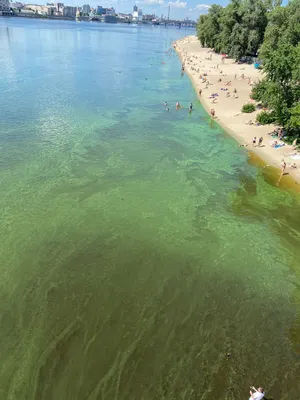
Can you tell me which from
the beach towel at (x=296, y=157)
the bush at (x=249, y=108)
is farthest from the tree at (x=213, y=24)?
the beach towel at (x=296, y=157)

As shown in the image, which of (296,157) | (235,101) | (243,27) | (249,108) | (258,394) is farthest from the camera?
(243,27)

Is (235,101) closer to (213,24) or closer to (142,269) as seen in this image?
(142,269)

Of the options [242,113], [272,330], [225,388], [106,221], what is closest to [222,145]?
[242,113]

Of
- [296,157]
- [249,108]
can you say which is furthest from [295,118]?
[249,108]

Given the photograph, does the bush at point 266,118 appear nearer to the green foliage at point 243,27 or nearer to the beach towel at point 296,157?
the beach towel at point 296,157

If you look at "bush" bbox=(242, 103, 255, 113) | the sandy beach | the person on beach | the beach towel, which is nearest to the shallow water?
the person on beach

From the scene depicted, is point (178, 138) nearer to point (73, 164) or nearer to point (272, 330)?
point (73, 164)
